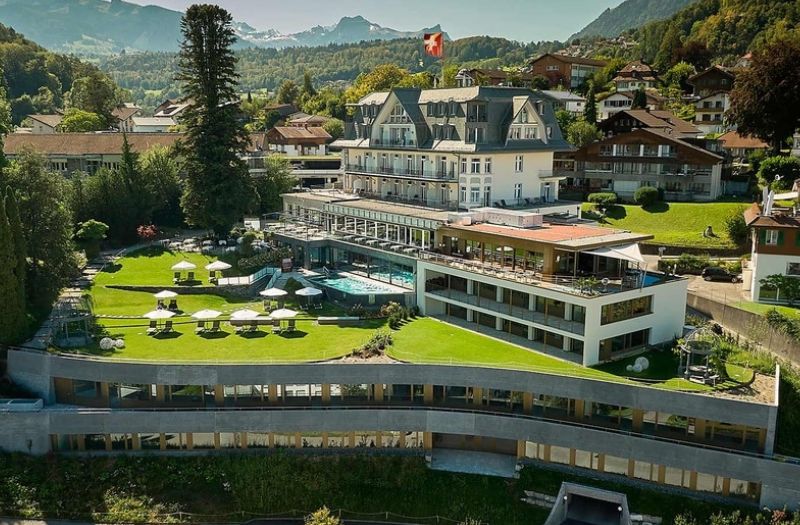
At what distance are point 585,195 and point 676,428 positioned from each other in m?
39.4

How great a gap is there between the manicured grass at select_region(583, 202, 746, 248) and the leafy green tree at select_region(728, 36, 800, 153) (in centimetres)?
809

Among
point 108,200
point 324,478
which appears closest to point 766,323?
point 324,478

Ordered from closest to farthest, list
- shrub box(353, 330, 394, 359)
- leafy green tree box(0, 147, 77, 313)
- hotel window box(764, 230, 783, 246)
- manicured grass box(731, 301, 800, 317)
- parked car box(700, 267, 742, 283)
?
1. shrub box(353, 330, 394, 359)
2. manicured grass box(731, 301, 800, 317)
3. hotel window box(764, 230, 783, 246)
4. leafy green tree box(0, 147, 77, 313)
5. parked car box(700, 267, 742, 283)

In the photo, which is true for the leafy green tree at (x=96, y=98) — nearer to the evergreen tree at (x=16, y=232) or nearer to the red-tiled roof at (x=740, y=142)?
the evergreen tree at (x=16, y=232)

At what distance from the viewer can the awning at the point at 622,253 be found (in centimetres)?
3481

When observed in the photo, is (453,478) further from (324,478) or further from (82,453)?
(82,453)

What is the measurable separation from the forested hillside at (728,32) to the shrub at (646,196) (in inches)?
2355

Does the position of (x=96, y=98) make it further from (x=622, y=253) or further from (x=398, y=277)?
(x=622, y=253)

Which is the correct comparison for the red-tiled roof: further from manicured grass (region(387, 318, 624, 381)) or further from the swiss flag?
manicured grass (region(387, 318, 624, 381))

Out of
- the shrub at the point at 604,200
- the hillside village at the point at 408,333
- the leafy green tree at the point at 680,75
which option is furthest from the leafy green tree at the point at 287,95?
the shrub at the point at 604,200

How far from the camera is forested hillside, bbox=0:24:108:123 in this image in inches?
4990

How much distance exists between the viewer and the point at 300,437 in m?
34.3

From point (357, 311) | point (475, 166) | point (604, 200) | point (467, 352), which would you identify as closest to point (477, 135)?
point (475, 166)

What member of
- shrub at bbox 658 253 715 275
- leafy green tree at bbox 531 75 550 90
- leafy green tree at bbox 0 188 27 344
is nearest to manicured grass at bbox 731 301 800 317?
shrub at bbox 658 253 715 275
